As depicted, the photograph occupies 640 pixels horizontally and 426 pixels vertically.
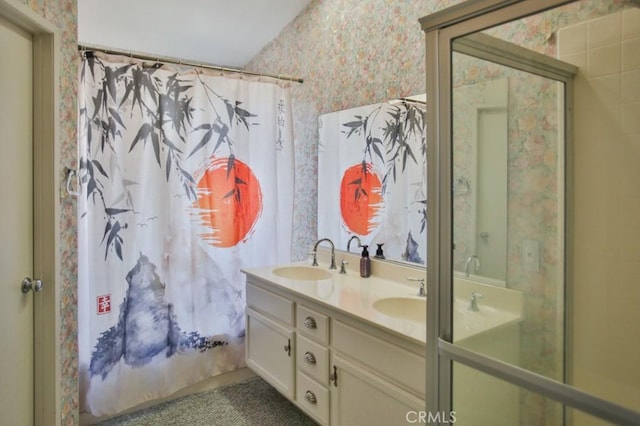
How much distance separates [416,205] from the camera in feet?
7.14

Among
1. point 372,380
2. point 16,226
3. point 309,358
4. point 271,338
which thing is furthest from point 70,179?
point 372,380

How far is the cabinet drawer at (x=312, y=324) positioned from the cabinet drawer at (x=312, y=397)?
0.23 meters

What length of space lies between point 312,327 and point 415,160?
102 centimetres

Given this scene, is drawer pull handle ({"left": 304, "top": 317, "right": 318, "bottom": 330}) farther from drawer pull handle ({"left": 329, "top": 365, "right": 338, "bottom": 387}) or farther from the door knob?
the door knob

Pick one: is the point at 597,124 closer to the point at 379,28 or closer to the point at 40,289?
the point at 379,28

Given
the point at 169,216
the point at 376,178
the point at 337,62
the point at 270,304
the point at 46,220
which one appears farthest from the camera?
the point at 337,62

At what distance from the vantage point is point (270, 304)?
2.32 m

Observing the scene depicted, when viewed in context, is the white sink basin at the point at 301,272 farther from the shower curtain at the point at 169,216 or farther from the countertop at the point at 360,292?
the shower curtain at the point at 169,216

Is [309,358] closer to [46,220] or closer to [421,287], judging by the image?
[421,287]

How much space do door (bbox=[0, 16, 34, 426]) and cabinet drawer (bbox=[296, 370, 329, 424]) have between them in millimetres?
1197

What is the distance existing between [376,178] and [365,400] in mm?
1233

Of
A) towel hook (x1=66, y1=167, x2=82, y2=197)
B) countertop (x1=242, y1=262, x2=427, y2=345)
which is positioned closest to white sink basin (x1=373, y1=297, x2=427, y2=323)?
countertop (x1=242, y1=262, x2=427, y2=345)

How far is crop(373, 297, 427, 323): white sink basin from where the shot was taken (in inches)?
74.7

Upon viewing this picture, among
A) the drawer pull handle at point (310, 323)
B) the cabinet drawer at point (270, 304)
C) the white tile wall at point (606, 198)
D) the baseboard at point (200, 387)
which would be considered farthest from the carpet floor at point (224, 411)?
the white tile wall at point (606, 198)
